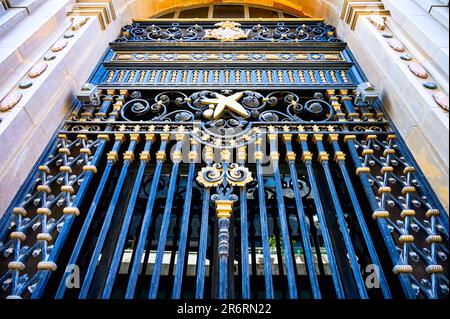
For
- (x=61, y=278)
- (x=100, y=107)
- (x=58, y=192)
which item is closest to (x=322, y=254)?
(x=61, y=278)

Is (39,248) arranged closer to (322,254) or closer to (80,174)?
(80,174)

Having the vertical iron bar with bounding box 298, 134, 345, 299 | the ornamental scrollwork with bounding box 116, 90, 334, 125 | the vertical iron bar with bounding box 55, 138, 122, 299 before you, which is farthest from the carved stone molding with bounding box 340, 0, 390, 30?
the vertical iron bar with bounding box 55, 138, 122, 299

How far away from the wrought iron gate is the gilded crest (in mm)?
193

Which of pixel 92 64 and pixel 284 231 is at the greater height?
pixel 92 64

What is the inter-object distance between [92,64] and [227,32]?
239 centimetres

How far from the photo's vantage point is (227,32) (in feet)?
22.4

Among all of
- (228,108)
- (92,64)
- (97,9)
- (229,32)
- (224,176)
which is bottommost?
(224,176)

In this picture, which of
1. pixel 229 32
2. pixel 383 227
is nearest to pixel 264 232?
pixel 383 227

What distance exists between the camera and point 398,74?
4.33 meters

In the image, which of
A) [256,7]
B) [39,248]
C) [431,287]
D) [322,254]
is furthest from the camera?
[256,7]

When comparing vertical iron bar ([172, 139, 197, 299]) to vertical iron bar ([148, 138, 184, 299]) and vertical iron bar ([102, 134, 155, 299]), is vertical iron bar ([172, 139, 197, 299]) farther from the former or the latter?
vertical iron bar ([102, 134, 155, 299])

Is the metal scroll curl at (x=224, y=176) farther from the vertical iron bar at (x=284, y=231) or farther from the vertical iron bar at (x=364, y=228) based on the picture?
the vertical iron bar at (x=364, y=228)

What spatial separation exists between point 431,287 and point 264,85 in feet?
10.9

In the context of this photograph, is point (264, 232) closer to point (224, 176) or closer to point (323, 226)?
point (323, 226)
